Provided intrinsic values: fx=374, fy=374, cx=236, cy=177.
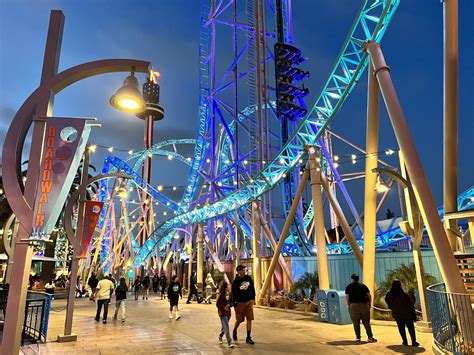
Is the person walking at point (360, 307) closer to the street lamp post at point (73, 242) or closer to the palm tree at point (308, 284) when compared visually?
the street lamp post at point (73, 242)

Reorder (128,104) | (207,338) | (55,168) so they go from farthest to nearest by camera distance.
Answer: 1. (207,338)
2. (128,104)
3. (55,168)

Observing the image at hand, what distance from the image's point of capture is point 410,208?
991 cm

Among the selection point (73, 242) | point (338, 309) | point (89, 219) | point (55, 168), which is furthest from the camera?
point (338, 309)

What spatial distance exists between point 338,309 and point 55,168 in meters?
8.59

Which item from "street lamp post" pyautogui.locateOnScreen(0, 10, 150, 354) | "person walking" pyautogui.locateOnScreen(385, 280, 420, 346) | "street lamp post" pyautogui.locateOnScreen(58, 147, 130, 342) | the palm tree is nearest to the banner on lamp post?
"street lamp post" pyautogui.locateOnScreen(58, 147, 130, 342)

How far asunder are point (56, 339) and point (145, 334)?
6.57ft

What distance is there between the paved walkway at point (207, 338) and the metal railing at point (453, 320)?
0.75 m

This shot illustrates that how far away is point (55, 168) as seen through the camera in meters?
4.46

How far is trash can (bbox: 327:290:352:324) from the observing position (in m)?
10.3

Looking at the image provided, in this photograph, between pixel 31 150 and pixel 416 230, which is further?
pixel 416 230

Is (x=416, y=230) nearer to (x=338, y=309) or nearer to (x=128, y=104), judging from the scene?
(x=338, y=309)

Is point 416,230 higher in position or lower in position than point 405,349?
higher

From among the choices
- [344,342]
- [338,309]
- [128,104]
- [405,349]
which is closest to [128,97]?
[128,104]

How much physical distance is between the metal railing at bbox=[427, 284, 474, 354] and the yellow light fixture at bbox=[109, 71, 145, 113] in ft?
17.9
